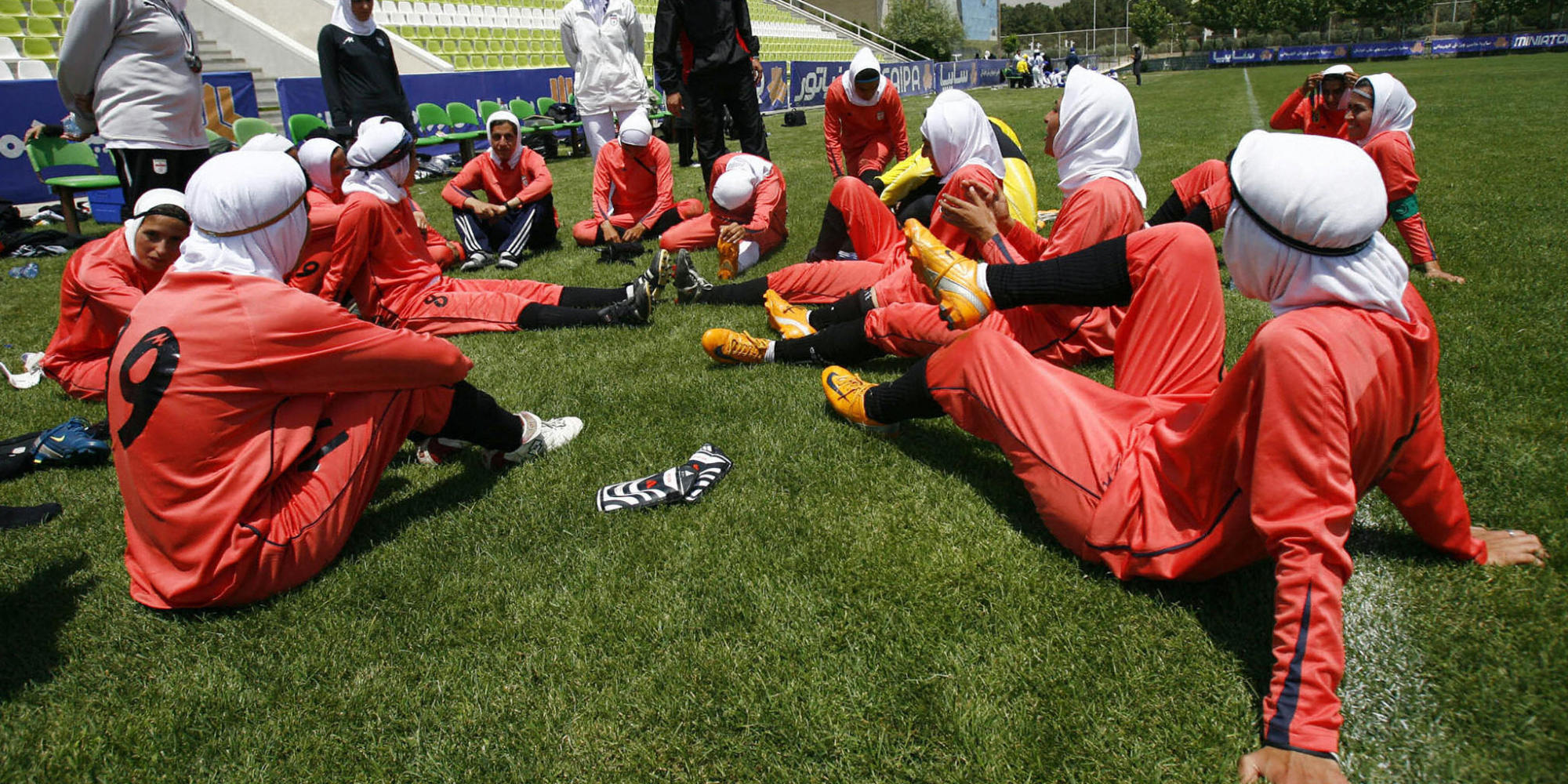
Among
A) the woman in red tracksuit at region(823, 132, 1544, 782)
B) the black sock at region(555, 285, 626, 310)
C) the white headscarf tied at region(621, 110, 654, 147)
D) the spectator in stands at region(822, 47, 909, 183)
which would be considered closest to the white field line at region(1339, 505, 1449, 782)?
the woman in red tracksuit at region(823, 132, 1544, 782)

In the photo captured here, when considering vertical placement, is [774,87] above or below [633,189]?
above

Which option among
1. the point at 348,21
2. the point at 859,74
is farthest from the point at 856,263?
the point at 348,21

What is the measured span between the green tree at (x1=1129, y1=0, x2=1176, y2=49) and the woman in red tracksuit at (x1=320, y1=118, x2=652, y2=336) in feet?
228

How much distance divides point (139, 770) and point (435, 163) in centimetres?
1243

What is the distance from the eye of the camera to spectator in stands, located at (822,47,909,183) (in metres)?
7.31

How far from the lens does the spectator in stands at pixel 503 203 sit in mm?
7207

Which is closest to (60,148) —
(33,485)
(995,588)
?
(33,485)

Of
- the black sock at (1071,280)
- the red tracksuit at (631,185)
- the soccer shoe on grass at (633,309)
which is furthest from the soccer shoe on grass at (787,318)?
the red tracksuit at (631,185)

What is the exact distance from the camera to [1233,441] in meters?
1.94

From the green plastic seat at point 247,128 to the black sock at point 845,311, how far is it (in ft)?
30.6

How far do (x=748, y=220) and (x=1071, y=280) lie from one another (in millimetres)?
4419

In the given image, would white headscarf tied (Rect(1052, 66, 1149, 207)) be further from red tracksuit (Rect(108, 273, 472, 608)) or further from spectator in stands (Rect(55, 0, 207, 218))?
spectator in stands (Rect(55, 0, 207, 218))

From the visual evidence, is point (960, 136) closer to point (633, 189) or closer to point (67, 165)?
point (633, 189)

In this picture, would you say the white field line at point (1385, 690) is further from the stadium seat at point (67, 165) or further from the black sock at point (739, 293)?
the stadium seat at point (67, 165)
